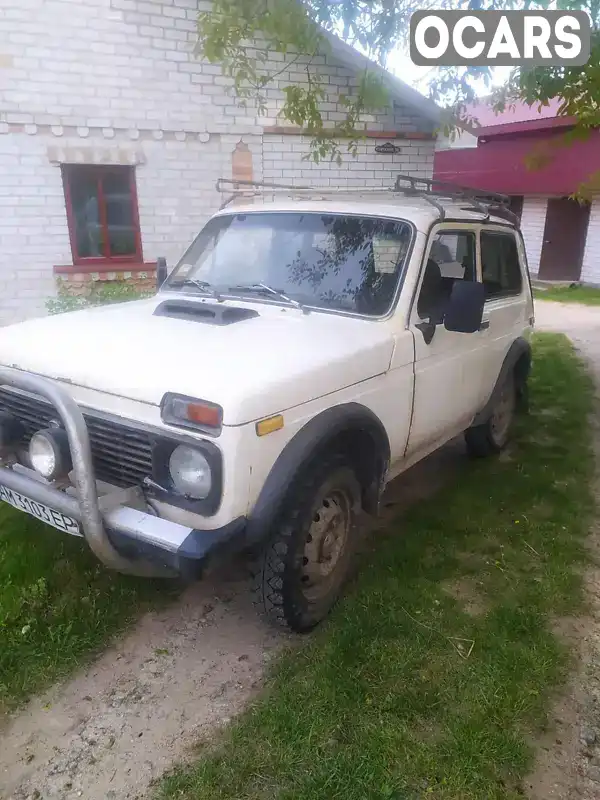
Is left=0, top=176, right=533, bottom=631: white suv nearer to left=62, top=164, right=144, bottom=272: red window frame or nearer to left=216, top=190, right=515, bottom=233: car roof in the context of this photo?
left=216, top=190, right=515, bottom=233: car roof

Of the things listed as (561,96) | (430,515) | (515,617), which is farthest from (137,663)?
(561,96)

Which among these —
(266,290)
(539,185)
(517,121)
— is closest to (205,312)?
(266,290)

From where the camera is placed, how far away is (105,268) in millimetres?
8812

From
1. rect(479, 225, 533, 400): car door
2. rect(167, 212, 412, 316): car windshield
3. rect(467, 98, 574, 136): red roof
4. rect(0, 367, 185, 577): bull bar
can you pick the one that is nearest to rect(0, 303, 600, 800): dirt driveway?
rect(0, 367, 185, 577): bull bar

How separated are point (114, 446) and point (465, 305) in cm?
199

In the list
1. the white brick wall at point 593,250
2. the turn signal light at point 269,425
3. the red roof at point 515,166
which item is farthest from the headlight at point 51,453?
the white brick wall at point 593,250

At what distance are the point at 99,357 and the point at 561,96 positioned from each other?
14.5 ft

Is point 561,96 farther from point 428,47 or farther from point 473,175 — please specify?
point 473,175

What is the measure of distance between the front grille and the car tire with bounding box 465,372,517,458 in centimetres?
317

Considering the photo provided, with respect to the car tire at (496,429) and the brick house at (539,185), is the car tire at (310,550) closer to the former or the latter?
the car tire at (496,429)

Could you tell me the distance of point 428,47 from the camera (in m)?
5.85

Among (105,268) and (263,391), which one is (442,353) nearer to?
(263,391)

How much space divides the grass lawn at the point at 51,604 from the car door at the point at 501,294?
9.32ft

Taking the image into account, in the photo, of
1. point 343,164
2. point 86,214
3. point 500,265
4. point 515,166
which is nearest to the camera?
point 500,265
